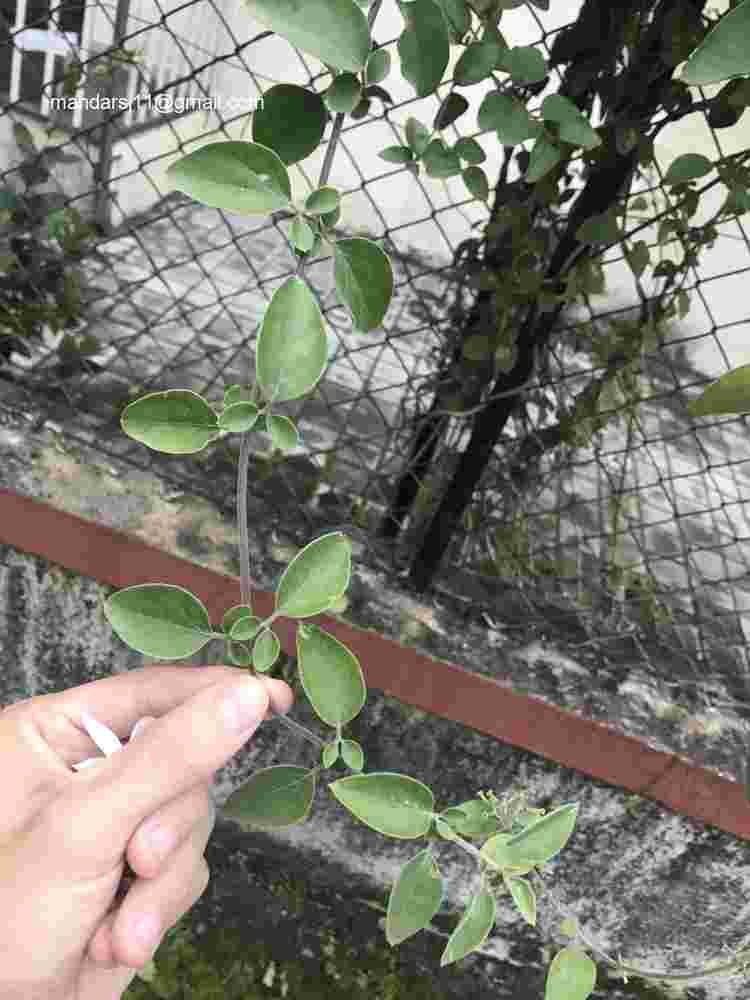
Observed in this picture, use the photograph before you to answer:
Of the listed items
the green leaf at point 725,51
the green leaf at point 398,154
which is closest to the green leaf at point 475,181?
the green leaf at point 398,154

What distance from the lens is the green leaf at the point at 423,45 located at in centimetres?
46

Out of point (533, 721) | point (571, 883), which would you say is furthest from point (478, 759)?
point (571, 883)

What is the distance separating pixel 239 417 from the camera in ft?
1.46

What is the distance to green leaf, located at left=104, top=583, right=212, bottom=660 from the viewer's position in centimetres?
51

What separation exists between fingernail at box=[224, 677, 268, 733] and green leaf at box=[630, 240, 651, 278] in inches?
23.4

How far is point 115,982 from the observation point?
0.71 metres

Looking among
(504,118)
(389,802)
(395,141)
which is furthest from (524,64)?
(395,141)

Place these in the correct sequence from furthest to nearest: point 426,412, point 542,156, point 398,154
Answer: point 426,412 < point 542,156 < point 398,154

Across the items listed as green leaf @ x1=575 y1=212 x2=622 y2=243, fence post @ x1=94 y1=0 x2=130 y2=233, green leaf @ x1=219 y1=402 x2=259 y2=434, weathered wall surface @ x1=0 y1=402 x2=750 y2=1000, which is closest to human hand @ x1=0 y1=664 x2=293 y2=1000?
green leaf @ x1=219 y1=402 x2=259 y2=434

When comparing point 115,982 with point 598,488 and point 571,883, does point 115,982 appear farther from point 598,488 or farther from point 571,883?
point 598,488

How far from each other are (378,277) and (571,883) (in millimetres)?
1010

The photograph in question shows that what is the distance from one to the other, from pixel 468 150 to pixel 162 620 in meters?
0.48

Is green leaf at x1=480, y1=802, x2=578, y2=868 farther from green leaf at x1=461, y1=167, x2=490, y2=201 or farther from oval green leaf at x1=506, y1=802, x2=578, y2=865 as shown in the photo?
green leaf at x1=461, y1=167, x2=490, y2=201

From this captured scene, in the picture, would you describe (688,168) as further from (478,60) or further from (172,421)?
(172,421)
